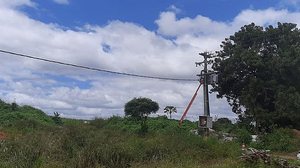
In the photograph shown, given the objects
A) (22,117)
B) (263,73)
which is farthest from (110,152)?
(22,117)

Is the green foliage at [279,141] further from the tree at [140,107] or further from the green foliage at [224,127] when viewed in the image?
the tree at [140,107]

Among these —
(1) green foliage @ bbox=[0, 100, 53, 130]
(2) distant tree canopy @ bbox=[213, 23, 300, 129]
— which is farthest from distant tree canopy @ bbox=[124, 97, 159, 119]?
(2) distant tree canopy @ bbox=[213, 23, 300, 129]

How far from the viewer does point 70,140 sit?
17281 millimetres

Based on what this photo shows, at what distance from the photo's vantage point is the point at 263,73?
132 ft

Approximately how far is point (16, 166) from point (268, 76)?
104 ft

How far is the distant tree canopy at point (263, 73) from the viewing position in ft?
123

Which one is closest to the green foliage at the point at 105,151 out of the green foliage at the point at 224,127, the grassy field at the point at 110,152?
the grassy field at the point at 110,152

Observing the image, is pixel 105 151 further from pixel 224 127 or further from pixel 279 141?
pixel 224 127

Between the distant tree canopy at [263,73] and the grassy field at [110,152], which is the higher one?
the distant tree canopy at [263,73]

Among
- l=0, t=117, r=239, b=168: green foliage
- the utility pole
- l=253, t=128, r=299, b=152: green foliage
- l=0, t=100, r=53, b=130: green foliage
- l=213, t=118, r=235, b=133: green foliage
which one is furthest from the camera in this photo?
l=213, t=118, r=235, b=133: green foliage

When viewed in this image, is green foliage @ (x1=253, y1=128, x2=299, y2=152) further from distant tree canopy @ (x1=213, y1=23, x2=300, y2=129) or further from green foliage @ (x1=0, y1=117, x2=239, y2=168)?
green foliage @ (x1=0, y1=117, x2=239, y2=168)

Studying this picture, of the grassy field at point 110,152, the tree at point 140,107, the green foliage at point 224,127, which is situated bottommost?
the grassy field at point 110,152

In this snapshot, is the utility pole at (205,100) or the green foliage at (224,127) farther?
the green foliage at (224,127)

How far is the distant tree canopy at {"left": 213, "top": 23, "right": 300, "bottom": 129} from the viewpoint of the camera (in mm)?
37531
